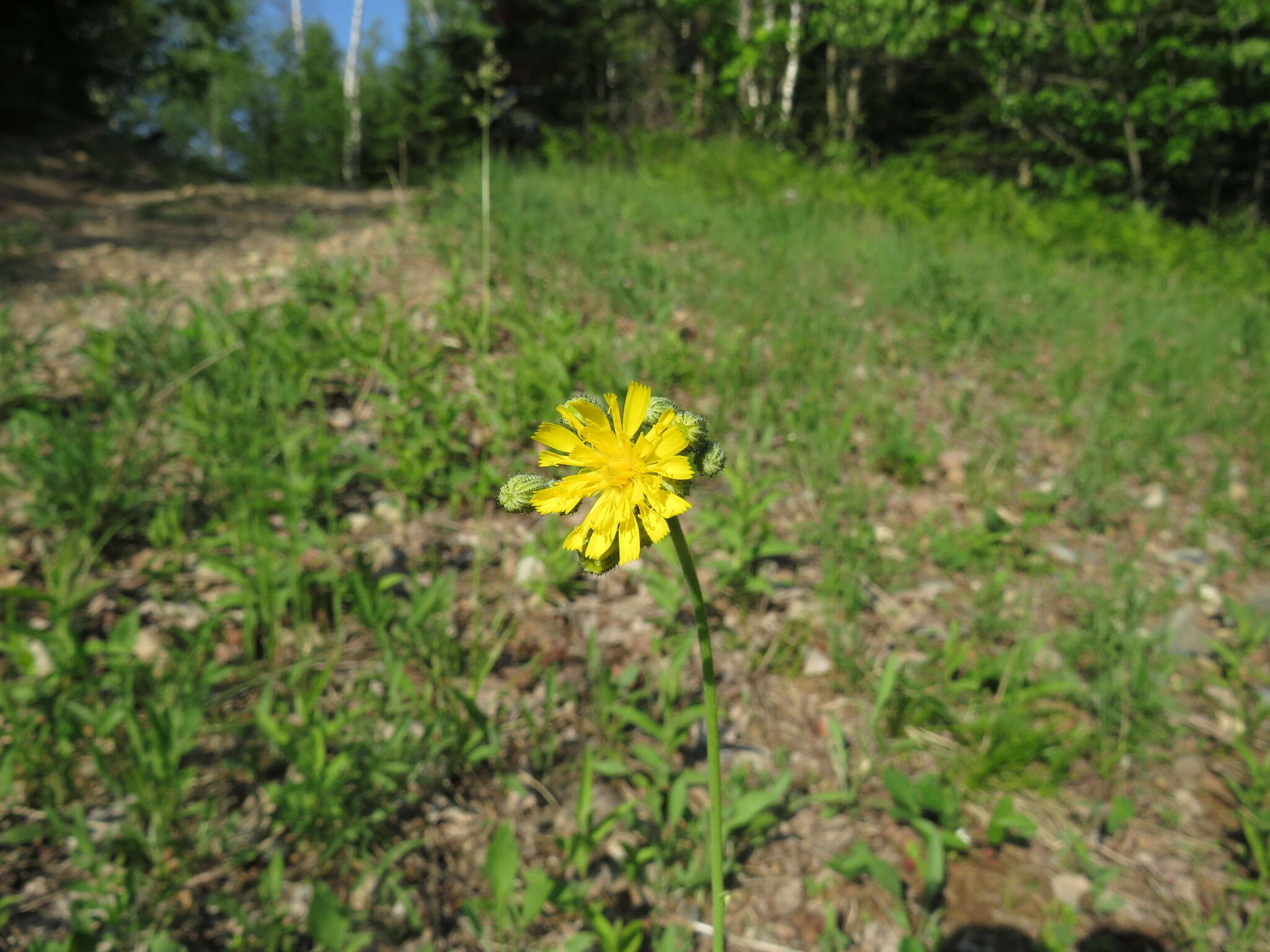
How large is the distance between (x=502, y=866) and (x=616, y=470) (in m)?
1.04

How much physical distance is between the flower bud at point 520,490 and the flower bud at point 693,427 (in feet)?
0.81

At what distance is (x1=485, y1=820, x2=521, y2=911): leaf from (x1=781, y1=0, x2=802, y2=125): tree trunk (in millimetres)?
12848

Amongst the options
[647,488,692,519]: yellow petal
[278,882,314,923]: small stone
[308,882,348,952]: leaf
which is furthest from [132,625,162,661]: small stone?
[647,488,692,519]: yellow petal

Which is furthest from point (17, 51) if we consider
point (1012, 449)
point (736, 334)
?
point (1012, 449)

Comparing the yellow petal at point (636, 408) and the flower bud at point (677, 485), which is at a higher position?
the yellow petal at point (636, 408)

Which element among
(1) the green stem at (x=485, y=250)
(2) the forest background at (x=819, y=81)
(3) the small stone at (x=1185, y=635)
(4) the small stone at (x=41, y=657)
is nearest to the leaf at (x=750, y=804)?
(3) the small stone at (x=1185, y=635)

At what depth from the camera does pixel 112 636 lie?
A: 198 cm

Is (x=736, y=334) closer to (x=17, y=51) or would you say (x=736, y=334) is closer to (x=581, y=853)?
(x=581, y=853)

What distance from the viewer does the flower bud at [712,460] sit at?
3.23ft

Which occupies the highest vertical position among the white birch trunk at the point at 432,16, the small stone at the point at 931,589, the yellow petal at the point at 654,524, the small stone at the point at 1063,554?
the white birch trunk at the point at 432,16

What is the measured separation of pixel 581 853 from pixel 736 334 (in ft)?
8.77

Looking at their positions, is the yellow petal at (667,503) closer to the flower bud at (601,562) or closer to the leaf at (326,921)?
the flower bud at (601,562)

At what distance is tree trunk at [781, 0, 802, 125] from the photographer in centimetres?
1210

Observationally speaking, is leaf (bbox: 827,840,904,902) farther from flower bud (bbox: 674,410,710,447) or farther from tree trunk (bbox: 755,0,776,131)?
tree trunk (bbox: 755,0,776,131)
